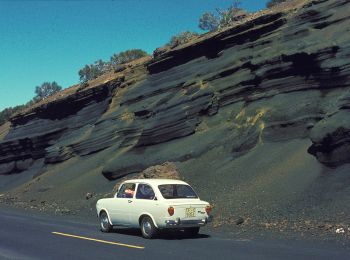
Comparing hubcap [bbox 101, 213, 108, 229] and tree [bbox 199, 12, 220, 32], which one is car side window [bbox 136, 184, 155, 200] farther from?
tree [bbox 199, 12, 220, 32]

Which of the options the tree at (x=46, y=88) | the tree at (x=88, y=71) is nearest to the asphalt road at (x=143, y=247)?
the tree at (x=88, y=71)

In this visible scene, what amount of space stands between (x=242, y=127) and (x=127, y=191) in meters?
13.4

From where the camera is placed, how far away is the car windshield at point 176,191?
14.9 meters

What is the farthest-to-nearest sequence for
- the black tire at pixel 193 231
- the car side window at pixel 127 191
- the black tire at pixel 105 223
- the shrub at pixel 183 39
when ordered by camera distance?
the shrub at pixel 183 39
the black tire at pixel 105 223
the car side window at pixel 127 191
the black tire at pixel 193 231

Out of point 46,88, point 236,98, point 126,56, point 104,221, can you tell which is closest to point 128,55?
point 126,56

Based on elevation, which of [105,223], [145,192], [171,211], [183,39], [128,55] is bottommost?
[105,223]

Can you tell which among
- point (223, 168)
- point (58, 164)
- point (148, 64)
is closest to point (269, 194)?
point (223, 168)

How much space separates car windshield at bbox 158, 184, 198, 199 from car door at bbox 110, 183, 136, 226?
3.68 ft

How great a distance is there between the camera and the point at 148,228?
14.5 metres

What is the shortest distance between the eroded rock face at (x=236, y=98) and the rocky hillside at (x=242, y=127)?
0.24ft

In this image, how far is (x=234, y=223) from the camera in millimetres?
17797

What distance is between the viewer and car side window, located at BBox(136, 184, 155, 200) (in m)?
14.8

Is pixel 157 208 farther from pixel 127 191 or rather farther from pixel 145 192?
pixel 127 191

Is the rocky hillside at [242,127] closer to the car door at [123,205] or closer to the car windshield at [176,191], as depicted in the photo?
the car windshield at [176,191]
